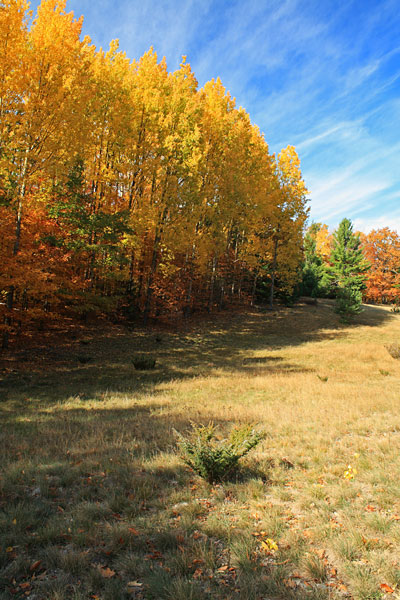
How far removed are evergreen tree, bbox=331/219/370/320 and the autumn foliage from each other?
5.82 m

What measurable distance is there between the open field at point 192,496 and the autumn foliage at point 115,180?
19.7 ft

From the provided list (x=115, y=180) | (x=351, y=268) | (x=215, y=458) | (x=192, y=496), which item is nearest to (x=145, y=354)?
(x=115, y=180)

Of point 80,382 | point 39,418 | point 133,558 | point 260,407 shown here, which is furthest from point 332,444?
point 80,382

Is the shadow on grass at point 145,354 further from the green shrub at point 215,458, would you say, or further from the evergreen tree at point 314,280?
the evergreen tree at point 314,280

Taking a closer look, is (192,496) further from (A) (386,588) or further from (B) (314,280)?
(B) (314,280)

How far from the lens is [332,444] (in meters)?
5.82

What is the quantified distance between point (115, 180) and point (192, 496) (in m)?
16.1

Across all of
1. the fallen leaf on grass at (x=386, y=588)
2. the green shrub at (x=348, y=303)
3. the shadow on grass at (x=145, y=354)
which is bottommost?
the shadow on grass at (x=145, y=354)

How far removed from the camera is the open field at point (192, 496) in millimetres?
2828

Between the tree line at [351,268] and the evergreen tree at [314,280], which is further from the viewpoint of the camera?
the evergreen tree at [314,280]

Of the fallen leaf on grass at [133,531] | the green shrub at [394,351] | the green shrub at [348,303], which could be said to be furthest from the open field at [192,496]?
the green shrub at [348,303]

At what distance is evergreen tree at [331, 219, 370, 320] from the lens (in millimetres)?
28312

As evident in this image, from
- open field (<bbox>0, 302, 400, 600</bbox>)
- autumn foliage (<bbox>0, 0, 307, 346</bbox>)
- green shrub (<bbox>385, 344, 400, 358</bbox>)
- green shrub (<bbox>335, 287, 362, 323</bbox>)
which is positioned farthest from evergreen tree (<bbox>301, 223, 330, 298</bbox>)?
open field (<bbox>0, 302, 400, 600</bbox>)

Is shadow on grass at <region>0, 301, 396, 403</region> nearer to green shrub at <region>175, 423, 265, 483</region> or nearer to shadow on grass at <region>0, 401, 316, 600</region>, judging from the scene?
shadow on grass at <region>0, 401, 316, 600</region>
